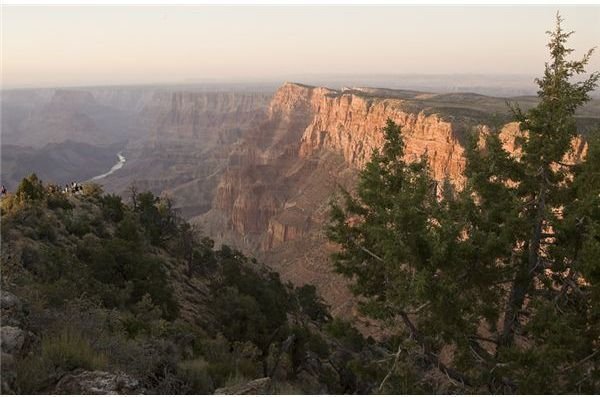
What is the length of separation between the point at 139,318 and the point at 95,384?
28.9 ft

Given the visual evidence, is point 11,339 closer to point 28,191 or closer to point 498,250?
point 498,250

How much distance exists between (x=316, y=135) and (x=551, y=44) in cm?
10368

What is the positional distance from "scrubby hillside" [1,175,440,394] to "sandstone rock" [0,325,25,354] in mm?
24

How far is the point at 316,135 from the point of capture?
375ft

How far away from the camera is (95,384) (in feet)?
24.6

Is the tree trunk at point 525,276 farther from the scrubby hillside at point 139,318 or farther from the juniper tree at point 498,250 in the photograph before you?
the scrubby hillside at point 139,318

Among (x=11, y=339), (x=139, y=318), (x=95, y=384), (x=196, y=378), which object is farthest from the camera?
(x=139, y=318)

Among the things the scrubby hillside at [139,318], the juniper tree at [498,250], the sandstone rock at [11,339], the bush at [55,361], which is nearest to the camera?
the bush at [55,361]

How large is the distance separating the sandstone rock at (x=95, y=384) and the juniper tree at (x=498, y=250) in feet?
17.7

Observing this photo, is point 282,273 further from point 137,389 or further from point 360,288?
point 137,389

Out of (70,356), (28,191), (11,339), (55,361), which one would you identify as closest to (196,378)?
(70,356)

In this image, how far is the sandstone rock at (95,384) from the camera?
7395 mm

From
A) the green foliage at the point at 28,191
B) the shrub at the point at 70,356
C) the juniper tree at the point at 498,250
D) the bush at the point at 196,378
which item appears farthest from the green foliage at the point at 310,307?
the shrub at the point at 70,356

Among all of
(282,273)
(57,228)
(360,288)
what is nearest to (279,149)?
(282,273)
